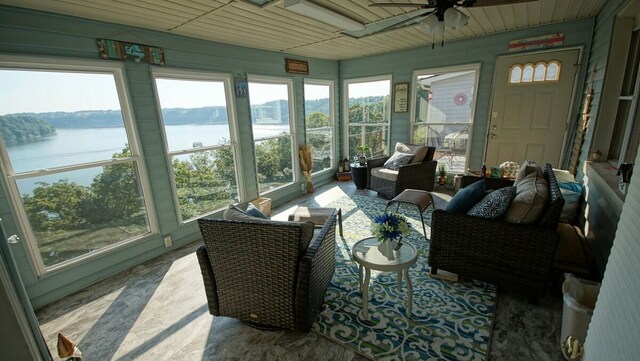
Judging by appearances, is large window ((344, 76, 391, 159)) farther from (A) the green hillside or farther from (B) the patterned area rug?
(A) the green hillside

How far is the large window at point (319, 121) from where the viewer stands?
5.20 meters

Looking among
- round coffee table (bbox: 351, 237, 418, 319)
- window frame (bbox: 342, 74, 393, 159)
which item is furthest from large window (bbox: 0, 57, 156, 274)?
window frame (bbox: 342, 74, 393, 159)

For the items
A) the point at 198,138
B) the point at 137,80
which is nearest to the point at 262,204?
the point at 198,138

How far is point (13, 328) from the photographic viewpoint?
49.6 inches

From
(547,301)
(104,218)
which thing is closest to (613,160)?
(547,301)

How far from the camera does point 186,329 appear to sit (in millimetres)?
2035

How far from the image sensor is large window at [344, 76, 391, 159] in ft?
17.8

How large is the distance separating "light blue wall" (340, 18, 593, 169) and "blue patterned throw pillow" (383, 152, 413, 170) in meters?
0.83

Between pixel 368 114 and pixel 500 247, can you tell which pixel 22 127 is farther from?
pixel 368 114

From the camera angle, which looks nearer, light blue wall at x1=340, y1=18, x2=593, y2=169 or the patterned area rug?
the patterned area rug

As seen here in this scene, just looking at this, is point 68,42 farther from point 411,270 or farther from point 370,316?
point 411,270

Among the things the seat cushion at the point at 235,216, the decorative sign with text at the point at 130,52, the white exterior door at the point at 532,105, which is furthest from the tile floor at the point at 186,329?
the white exterior door at the point at 532,105

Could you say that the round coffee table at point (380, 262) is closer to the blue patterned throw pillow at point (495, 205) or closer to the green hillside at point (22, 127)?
the blue patterned throw pillow at point (495, 205)

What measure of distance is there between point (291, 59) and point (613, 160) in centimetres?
429
